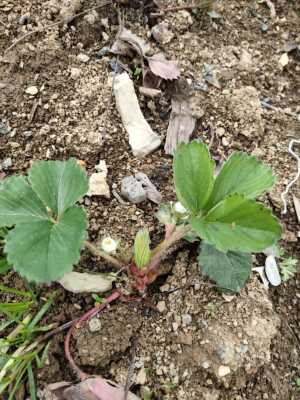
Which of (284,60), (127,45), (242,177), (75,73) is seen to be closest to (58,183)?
(242,177)

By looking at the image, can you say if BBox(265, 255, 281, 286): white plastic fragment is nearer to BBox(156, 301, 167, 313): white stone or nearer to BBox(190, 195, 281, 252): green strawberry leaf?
BBox(156, 301, 167, 313): white stone

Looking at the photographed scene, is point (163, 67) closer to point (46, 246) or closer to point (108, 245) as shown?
point (108, 245)

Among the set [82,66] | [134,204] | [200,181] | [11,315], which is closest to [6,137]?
[82,66]

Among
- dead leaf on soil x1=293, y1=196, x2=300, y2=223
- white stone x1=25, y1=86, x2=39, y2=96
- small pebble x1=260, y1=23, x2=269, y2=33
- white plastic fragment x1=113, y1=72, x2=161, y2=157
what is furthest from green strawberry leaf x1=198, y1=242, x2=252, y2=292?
small pebble x1=260, y1=23, x2=269, y2=33

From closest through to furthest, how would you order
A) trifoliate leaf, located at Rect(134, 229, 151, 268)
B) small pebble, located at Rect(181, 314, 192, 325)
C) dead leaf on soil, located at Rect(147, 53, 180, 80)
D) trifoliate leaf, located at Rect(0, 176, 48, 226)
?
trifoliate leaf, located at Rect(0, 176, 48, 226)
trifoliate leaf, located at Rect(134, 229, 151, 268)
small pebble, located at Rect(181, 314, 192, 325)
dead leaf on soil, located at Rect(147, 53, 180, 80)

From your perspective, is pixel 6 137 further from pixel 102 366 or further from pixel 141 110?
pixel 102 366

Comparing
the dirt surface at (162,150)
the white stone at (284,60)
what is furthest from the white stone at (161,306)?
the white stone at (284,60)
